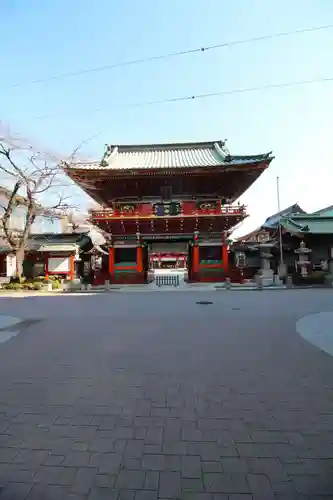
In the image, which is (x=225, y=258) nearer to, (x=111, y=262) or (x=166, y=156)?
(x=111, y=262)

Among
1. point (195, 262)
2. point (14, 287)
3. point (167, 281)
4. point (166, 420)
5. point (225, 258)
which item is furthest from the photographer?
point (167, 281)

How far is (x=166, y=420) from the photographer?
325cm

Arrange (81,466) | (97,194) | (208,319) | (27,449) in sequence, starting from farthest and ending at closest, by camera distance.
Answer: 1. (97,194)
2. (208,319)
3. (27,449)
4. (81,466)

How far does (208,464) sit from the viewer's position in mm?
2500

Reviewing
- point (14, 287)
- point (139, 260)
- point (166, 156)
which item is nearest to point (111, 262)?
point (139, 260)

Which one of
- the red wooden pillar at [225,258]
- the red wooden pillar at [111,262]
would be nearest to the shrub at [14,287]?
the red wooden pillar at [111,262]

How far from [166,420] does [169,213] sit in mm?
23061

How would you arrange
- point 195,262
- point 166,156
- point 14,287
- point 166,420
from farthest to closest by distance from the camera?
point 166,156 < point 195,262 < point 14,287 < point 166,420

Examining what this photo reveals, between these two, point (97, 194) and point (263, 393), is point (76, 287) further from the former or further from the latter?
point (263, 393)

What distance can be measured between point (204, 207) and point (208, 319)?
17.9 meters

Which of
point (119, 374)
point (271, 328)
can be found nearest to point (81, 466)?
point (119, 374)

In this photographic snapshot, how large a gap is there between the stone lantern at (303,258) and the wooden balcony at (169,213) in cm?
550

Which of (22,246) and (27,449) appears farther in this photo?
(22,246)

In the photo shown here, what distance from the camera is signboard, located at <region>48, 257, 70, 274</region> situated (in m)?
28.0
